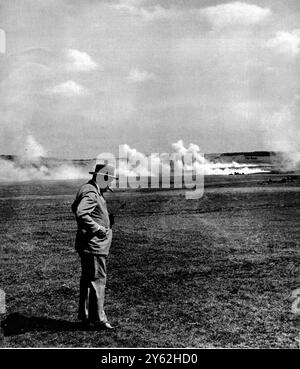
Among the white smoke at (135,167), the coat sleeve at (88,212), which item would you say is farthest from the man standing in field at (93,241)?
the white smoke at (135,167)

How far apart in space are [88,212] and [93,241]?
0.38 m

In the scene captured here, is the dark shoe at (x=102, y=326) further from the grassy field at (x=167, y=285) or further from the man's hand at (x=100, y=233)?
the man's hand at (x=100, y=233)

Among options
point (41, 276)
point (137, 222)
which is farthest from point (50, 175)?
point (41, 276)

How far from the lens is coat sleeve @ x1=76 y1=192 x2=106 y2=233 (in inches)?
A: 235

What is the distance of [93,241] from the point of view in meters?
6.09

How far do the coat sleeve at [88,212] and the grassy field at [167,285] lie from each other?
53.3 inches

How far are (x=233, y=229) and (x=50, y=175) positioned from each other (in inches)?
3182

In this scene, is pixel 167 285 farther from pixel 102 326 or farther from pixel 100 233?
pixel 100 233

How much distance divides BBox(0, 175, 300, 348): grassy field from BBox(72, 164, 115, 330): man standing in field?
279mm

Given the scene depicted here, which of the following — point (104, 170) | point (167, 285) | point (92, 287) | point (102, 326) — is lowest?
point (102, 326)

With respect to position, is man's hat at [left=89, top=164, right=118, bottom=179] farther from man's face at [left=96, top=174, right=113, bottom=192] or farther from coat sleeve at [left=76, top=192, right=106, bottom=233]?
coat sleeve at [left=76, top=192, right=106, bottom=233]

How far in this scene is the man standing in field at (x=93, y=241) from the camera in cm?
604

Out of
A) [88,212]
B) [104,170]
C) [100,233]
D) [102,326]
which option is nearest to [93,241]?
[100,233]
